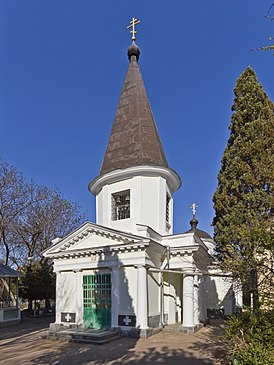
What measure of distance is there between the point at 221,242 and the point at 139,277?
12.4ft

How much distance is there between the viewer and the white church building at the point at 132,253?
566 inches

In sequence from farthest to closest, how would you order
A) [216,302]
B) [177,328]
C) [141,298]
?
[216,302], [177,328], [141,298]

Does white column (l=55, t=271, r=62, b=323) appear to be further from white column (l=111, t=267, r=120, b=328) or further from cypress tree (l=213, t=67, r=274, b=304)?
cypress tree (l=213, t=67, r=274, b=304)

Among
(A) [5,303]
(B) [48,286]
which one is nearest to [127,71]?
(B) [48,286]

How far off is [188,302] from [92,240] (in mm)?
5375

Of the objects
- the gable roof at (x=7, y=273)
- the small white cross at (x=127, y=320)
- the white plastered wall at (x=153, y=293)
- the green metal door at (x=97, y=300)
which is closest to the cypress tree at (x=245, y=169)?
the white plastered wall at (x=153, y=293)

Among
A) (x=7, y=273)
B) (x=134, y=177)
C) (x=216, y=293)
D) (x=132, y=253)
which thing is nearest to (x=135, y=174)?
(x=134, y=177)

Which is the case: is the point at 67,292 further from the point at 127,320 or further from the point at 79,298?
the point at 127,320

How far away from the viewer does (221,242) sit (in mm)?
13570

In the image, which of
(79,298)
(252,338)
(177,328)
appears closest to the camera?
(252,338)

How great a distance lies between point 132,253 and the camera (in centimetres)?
A: 1444

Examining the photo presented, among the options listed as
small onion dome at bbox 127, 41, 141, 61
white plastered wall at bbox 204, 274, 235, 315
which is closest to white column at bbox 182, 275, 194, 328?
white plastered wall at bbox 204, 274, 235, 315

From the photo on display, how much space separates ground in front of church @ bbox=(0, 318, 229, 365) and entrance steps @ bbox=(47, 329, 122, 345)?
0.30m

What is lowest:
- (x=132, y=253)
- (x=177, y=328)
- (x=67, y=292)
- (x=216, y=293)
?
(x=216, y=293)
